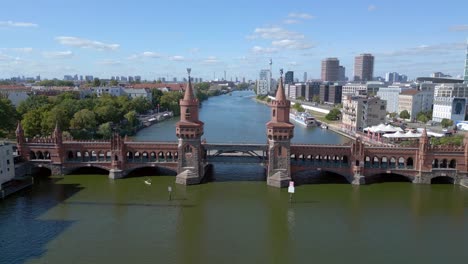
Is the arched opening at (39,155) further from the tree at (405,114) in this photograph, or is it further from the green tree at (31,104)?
the tree at (405,114)

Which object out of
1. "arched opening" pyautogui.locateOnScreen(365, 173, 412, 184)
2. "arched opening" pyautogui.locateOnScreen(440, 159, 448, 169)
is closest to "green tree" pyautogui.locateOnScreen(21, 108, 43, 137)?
"arched opening" pyautogui.locateOnScreen(365, 173, 412, 184)

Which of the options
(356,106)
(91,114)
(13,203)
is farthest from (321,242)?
(356,106)

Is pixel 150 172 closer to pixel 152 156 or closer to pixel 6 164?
pixel 152 156

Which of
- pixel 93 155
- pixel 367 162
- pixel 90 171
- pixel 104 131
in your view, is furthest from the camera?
pixel 104 131

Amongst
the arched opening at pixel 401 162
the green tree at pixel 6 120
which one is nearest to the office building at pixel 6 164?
the green tree at pixel 6 120

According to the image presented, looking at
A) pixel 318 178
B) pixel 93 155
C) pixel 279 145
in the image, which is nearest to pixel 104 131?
pixel 93 155
